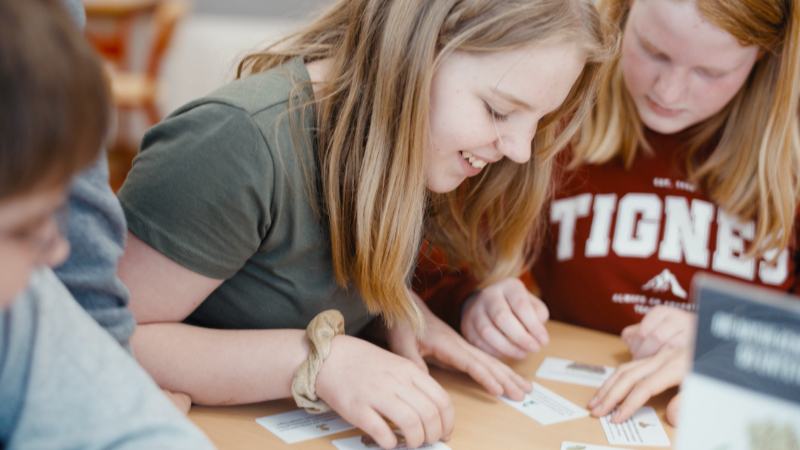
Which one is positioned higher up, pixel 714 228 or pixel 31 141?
pixel 31 141

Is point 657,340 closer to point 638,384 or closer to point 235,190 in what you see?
point 638,384

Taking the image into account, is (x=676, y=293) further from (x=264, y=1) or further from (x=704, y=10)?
(x=264, y=1)

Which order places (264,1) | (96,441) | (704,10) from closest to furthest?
(96,441) → (704,10) → (264,1)

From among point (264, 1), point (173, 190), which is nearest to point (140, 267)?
point (173, 190)

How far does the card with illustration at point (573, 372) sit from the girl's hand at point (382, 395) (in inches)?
11.7

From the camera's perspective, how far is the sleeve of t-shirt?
0.79 metres

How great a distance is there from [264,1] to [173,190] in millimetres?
3662

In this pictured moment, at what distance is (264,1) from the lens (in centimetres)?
416

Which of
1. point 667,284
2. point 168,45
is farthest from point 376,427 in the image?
point 168,45

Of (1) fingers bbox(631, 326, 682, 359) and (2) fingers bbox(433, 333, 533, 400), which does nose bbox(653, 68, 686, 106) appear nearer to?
(1) fingers bbox(631, 326, 682, 359)

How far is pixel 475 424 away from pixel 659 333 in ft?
1.27

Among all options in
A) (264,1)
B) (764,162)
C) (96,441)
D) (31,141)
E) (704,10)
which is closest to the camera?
(31,141)

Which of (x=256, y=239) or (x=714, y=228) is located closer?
(x=256, y=239)

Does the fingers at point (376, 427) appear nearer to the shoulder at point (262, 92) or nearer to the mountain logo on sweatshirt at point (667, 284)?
the shoulder at point (262, 92)
